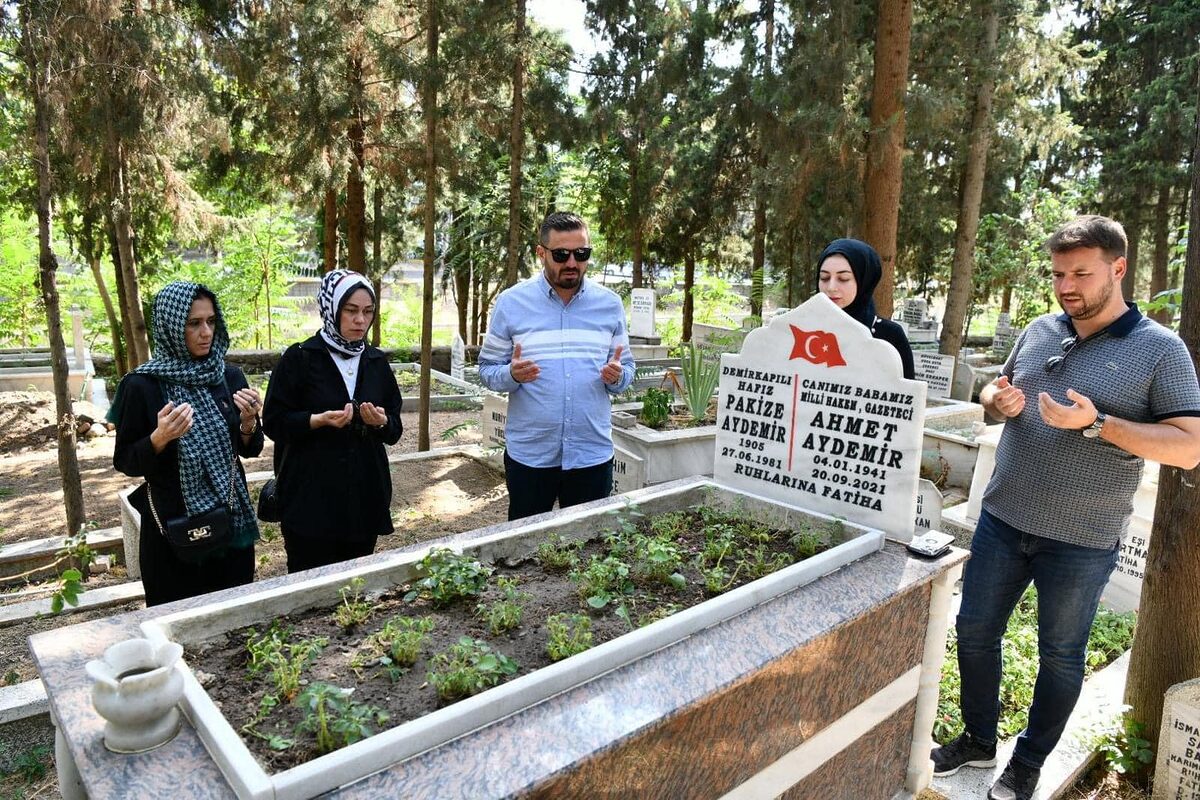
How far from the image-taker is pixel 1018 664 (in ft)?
11.3

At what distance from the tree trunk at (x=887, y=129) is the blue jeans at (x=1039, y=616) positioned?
19.4 ft

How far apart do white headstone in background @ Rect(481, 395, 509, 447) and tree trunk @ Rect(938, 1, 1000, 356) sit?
753 cm

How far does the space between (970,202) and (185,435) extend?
11.4m

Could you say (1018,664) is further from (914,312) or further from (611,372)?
(914,312)

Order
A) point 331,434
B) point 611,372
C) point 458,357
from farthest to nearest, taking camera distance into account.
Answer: point 458,357 < point 611,372 < point 331,434

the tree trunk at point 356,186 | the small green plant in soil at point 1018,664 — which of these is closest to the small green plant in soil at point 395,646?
the small green plant in soil at point 1018,664

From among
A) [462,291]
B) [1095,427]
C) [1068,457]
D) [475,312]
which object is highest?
[462,291]

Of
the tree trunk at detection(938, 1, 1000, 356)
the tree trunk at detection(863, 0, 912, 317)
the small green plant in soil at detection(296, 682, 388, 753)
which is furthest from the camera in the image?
the tree trunk at detection(938, 1, 1000, 356)

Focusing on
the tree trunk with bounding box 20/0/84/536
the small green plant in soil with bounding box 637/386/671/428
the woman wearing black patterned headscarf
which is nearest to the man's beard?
the woman wearing black patterned headscarf

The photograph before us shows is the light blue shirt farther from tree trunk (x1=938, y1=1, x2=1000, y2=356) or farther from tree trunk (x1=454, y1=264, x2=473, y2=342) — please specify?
tree trunk (x1=454, y1=264, x2=473, y2=342)

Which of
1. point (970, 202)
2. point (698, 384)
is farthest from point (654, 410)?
point (970, 202)

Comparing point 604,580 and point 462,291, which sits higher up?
point 462,291

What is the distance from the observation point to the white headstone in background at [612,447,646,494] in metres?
5.58

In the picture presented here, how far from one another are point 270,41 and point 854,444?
274 inches
